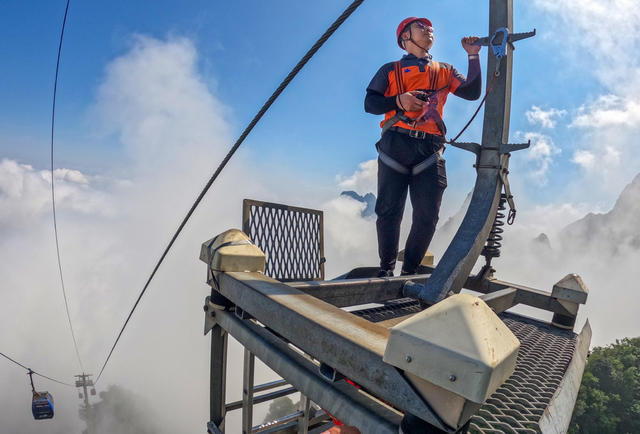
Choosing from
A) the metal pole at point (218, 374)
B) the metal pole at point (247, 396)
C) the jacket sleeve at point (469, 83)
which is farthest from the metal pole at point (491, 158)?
the metal pole at point (218, 374)

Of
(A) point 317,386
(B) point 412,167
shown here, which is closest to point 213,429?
(A) point 317,386

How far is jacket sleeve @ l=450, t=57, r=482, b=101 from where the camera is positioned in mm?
2844

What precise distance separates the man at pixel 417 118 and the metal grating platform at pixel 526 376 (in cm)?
99

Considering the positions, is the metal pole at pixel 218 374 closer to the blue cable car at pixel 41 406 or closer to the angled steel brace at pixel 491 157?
the angled steel brace at pixel 491 157

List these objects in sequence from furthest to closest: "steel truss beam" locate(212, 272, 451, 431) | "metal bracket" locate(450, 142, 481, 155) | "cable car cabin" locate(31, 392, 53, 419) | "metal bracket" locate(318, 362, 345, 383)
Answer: "cable car cabin" locate(31, 392, 53, 419) → "metal bracket" locate(450, 142, 481, 155) → "metal bracket" locate(318, 362, 345, 383) → "steel truss beam" locate(212, 272, 451, 431)

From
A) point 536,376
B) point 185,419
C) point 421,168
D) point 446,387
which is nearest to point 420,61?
point 421,168

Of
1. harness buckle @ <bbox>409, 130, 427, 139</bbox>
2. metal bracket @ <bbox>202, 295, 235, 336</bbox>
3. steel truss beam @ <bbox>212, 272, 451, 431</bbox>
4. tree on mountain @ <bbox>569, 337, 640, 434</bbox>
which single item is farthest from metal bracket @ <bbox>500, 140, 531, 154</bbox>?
tree on mountain @ <bbox>569, 337, 640, 434</bbox>

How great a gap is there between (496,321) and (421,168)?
217cm

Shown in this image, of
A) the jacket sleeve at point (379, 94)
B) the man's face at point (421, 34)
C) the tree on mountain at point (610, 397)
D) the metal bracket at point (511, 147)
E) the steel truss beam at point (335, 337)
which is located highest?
the man's face at point (421, 34)

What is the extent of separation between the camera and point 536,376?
1.92 meters

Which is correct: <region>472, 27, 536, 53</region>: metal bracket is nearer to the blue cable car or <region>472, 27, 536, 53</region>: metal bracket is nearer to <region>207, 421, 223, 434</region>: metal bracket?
<region>207, 421, 223, 434</region>: metal bracket

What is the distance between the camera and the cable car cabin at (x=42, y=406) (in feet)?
80.0

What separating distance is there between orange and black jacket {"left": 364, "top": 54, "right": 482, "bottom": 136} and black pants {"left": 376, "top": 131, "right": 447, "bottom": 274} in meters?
0.16

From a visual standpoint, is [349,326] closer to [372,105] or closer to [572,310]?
[372,105]
